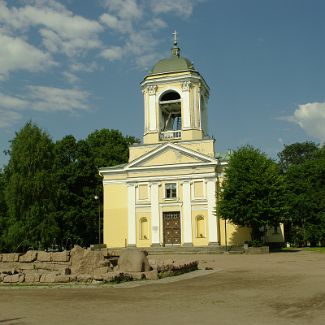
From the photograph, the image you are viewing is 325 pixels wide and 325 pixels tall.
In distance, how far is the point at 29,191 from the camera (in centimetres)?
4506

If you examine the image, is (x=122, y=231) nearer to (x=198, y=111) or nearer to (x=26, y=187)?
(x=26, y=187)

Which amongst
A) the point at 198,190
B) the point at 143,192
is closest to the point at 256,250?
the point at 198,190

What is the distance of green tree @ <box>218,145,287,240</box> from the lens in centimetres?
3897

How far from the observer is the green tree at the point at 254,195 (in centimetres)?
3897

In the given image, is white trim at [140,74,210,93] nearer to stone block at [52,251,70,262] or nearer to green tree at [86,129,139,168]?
green tree at [86,129,139,168]

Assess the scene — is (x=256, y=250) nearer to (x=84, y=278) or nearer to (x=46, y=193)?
(x=46, y=193)

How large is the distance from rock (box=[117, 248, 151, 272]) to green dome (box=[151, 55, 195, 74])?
3357 centimetres

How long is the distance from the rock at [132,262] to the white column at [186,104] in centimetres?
3055

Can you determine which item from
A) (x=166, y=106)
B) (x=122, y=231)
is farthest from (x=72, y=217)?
(x=166, y=106)

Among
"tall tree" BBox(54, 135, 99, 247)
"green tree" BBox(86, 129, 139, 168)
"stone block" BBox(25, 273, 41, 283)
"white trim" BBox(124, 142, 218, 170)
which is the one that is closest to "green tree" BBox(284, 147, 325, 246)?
"white trim" BBox(124, 142, 218, 170)

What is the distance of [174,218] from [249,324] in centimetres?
3844

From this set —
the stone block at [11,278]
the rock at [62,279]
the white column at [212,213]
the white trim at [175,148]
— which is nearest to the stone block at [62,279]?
the rock at [62,279]

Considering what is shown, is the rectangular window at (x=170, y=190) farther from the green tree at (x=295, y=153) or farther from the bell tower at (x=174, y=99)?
the green tree at (x=295, y=153)

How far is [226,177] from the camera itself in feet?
137
